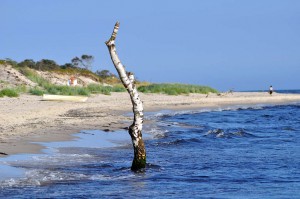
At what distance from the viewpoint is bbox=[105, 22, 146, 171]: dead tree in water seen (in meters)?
11.8

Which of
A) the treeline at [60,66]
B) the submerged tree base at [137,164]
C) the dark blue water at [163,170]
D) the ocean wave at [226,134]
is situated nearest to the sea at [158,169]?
the dark blue water at [163,170]

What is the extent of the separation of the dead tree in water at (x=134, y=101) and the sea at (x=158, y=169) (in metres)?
0.29

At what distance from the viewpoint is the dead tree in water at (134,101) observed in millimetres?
11805

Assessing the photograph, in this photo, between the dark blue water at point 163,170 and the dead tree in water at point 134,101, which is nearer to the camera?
the dark blue water at point 163,170

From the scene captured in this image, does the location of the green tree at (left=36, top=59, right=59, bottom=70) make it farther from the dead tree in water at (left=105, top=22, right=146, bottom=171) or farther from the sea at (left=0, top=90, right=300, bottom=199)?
the dead tree in water at (left=105, top=22, right=146, bottom=171)

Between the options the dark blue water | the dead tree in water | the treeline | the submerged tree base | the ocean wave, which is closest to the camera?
→ the dark blue water

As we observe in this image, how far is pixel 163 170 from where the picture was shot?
12758mm

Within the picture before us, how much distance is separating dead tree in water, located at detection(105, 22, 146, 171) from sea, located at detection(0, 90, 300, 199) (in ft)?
0.94

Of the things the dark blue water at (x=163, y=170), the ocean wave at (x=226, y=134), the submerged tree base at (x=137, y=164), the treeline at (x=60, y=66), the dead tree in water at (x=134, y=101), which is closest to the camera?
the dark blue water at (x=163, y=170)

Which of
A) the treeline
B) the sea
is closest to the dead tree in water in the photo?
the sea

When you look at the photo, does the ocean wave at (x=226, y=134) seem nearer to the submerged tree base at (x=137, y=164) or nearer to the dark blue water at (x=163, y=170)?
the dark blue water at (x=163, y=170)

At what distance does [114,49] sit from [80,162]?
3001mm

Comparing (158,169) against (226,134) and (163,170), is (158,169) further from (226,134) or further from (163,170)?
(226,134)

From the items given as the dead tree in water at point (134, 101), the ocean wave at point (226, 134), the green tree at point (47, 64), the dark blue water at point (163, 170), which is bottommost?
the dark blue water at point (163, 170)
